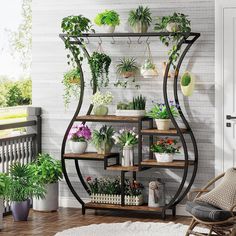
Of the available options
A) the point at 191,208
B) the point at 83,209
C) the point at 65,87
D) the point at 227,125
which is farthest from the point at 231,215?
the point at 65,87

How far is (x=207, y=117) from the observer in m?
8.31

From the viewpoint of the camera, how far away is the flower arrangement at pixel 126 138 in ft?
27.2

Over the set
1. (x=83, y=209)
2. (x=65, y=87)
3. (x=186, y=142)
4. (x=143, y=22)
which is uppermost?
(x=143, y=22)

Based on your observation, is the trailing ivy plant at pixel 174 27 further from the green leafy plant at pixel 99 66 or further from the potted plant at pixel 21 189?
the potted plant at pixel 21 189

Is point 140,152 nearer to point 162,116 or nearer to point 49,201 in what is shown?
point 162,116

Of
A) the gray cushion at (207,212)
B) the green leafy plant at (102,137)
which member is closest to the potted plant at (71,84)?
the green leafy plant at (102,137)

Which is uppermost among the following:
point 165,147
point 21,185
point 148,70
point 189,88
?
point 148,70

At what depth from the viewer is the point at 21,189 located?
7945 millimetres

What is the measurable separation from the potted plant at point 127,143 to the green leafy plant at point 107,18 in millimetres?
1201

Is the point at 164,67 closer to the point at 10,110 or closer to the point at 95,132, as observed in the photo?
the point at 95,132

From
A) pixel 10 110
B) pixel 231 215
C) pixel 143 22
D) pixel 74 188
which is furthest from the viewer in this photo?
pixel 10 110

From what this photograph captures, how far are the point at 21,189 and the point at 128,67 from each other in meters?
1.80

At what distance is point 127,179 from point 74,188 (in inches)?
28.2

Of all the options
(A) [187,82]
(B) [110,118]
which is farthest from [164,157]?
(A) [187,82]
